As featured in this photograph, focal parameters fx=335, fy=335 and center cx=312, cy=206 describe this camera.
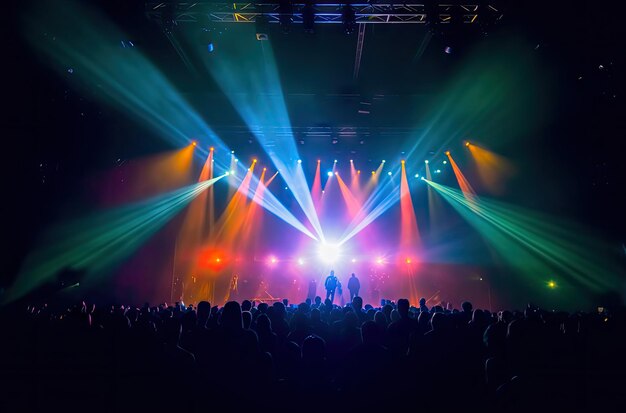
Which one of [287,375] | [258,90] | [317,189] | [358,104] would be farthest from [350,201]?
[287,375]

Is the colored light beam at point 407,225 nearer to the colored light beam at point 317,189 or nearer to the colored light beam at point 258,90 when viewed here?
the colored light beam at point 317,189

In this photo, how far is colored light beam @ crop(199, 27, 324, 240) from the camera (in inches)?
366

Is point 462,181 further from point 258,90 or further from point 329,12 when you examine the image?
point 329,12

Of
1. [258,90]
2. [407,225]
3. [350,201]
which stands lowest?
[407,225]

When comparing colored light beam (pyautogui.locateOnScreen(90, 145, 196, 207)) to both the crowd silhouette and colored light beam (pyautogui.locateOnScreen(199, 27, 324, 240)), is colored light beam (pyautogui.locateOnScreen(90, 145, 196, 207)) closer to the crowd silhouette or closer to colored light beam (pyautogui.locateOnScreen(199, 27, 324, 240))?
colored light beam (pyautogui.locateOnScreen(199, 27, 324, 240))

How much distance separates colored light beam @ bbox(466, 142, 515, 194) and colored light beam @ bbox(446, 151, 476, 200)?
1.16 meters

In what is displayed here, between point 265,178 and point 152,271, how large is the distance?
905 cm

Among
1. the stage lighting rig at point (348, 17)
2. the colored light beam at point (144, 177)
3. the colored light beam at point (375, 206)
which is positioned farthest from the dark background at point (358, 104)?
the colored light beam at point (375, 206)

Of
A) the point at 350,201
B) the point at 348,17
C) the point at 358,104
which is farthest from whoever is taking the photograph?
the point at 350,201

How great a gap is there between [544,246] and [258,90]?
12.2 meters

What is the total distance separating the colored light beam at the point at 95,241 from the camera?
28.9 ft

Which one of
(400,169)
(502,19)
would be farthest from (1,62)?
(400,169)

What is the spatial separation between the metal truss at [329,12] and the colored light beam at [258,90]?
3.39 feet

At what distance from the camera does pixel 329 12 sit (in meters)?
7.34
